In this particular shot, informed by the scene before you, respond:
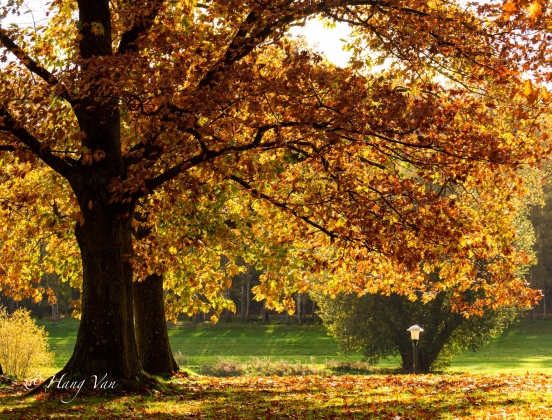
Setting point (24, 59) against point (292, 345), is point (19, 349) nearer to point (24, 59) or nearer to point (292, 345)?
point (24, 59)

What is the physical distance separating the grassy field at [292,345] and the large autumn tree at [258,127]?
20308mm

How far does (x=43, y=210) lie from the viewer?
1653 cm

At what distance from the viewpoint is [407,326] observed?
30562 millimetres

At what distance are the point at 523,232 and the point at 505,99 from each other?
19895 mm

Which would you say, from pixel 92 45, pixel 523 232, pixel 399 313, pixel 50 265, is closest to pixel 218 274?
pixel 50 265

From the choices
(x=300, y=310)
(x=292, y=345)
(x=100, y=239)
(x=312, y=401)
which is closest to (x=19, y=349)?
(x=100, y=239)

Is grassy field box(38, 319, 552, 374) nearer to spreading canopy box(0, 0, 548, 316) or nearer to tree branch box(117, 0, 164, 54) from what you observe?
spreading canopy box(0, 0, 548, 316)

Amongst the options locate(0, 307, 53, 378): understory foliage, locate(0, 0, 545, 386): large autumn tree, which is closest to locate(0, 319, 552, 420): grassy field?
locate(0, 0, 545, 386): large autumn tree

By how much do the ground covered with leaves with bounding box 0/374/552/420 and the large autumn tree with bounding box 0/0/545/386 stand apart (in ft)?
4.38

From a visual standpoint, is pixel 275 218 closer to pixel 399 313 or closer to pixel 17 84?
pixel 17 84

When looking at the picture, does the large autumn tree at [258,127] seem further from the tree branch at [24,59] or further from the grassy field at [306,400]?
the grassy field at [306,400]

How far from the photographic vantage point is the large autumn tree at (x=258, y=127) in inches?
419

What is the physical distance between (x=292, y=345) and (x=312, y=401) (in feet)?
124

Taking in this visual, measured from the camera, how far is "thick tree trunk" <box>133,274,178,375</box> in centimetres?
1677
